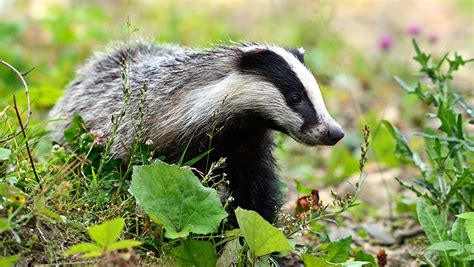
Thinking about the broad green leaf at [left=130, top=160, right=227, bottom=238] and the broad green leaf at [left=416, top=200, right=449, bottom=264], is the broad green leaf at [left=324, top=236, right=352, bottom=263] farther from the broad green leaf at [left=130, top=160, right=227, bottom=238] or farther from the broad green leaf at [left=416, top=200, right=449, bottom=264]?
the broad green leaf at [left=130, top=160, right=227, bottom=238]

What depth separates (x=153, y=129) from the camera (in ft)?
15.3

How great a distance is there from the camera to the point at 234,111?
4.51m

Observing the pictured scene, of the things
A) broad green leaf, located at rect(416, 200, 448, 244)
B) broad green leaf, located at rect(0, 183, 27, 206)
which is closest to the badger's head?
broad green leaf, located at rect(416, 200, 448, 244)

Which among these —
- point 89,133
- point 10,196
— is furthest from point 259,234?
point 89,133

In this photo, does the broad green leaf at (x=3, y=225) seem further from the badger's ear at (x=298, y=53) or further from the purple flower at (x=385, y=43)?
the purple flower at (x=385, y=43)

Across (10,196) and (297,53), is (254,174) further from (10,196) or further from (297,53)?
(10,196)

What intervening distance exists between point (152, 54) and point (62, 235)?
2303 millimetres

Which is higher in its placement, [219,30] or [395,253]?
[219,30]

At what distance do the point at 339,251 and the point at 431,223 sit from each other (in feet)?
1.72

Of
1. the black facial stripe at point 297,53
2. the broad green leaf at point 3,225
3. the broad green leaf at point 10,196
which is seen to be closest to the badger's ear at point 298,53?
the black facial stripe at point 297,53

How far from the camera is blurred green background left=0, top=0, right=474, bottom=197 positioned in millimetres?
7094

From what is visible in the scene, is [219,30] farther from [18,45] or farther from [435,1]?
[435,1]

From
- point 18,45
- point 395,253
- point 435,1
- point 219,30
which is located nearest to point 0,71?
point 18,45

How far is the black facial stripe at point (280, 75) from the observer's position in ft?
14.5
